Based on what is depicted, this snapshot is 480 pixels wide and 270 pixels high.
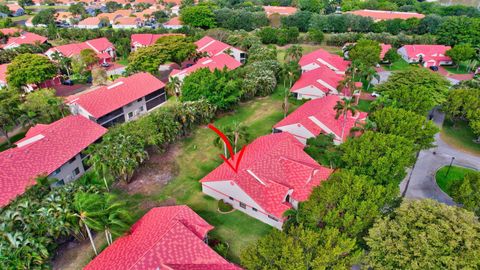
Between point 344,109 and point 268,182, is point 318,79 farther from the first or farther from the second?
point 268,182

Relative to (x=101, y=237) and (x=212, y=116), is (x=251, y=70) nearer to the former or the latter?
(x=212, y=116)

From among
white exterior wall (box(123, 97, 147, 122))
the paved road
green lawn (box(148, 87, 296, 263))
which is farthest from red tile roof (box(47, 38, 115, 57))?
the paved road

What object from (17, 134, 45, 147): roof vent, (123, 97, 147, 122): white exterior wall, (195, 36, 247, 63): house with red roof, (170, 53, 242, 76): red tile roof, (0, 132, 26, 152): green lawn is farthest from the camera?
(195, 36, 247, 63): house with red roof

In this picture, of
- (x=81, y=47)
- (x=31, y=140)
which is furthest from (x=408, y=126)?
(x=81, y=47)

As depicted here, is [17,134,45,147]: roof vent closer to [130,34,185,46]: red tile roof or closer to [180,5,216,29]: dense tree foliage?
[130,34,185,46]: red tile roof

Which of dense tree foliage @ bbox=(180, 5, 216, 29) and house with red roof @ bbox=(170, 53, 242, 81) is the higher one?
dense tree foliage @ bbox=(180, 5, 216, 29)

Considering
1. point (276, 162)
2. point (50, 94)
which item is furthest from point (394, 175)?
point (50, 94)
